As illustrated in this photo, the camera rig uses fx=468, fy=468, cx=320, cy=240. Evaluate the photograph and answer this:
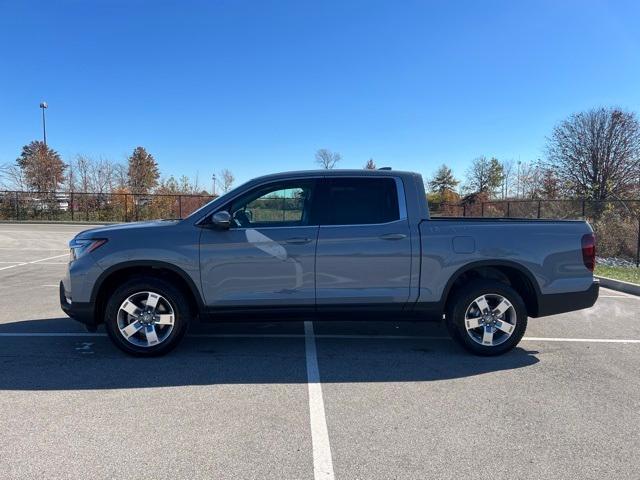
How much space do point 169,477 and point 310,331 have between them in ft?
10.6

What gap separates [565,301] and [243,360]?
344 centimetres

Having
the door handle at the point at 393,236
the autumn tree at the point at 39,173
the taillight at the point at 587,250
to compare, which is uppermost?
the autumn tree at the point at 39,173

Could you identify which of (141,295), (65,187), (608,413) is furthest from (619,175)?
(65,187)

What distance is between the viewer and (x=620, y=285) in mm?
9117

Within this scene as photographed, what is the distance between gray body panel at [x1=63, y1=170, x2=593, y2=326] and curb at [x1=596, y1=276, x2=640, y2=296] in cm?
490

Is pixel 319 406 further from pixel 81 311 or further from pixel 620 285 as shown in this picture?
pixel 620 285

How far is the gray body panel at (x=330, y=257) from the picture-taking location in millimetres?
4703

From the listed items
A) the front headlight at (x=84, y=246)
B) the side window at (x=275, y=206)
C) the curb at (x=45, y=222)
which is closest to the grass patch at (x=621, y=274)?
the side window at (x=275, y=206)

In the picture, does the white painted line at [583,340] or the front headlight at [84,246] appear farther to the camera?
the white painted line at [583,340]

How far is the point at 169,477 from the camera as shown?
9.09 feet

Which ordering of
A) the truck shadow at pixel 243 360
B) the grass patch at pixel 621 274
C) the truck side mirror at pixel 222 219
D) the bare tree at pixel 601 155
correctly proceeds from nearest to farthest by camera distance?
1. the truck shadow at pixel 243 360
2. the truck side mirror at pixel 222 219
3. the grass patch at pixel 621 274
4. the bare tree at pixel 601 155

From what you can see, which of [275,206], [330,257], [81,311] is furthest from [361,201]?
[81,311]

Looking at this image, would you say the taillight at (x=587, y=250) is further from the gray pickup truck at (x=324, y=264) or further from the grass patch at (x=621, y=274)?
the grass patch at (x=621, y=274)

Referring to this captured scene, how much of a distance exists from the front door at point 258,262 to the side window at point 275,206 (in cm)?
1
